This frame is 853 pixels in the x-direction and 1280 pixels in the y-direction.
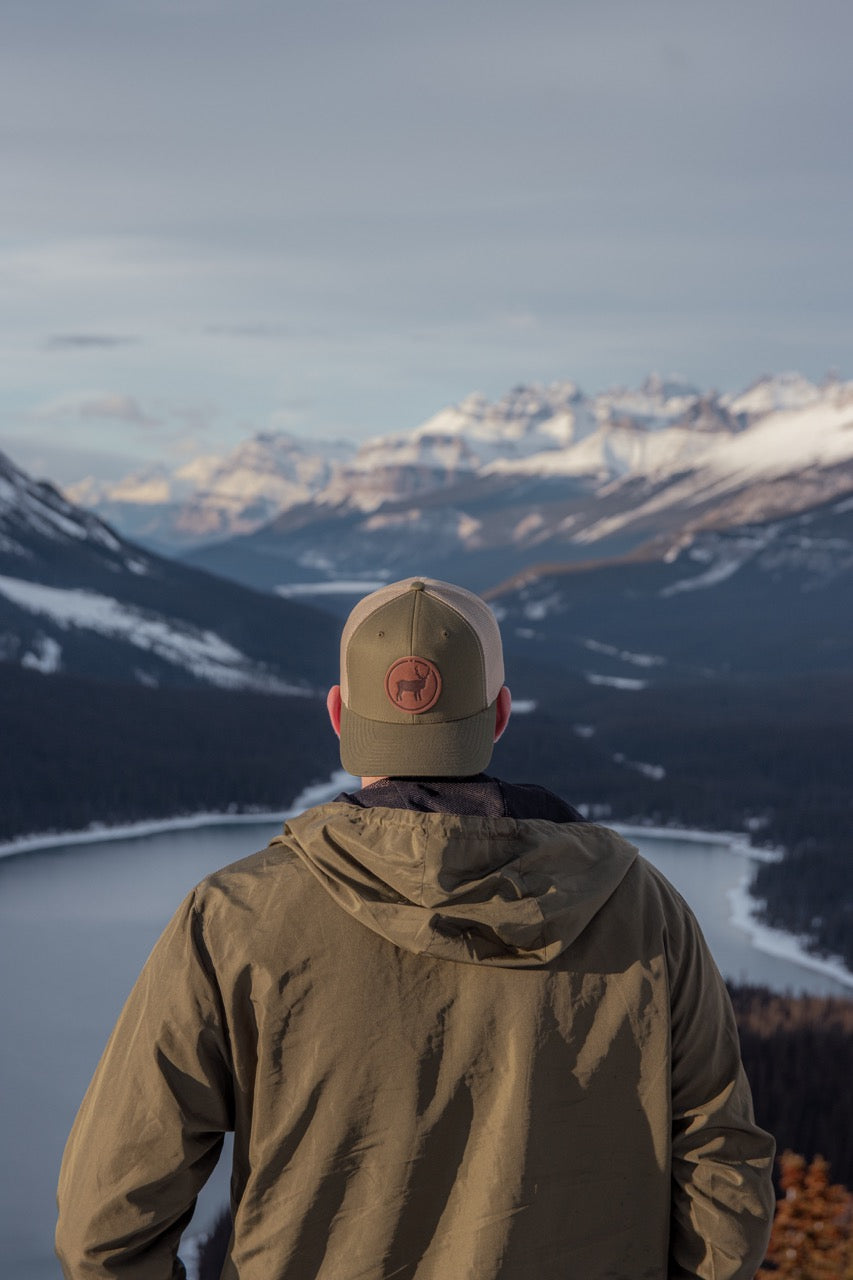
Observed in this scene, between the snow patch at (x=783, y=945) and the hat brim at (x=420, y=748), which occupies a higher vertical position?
the snow patch at (x=783, y=945)

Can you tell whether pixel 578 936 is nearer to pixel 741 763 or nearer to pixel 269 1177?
pixel 269 1177

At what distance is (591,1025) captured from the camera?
405cm

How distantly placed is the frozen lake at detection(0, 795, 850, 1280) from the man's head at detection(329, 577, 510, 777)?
38.0 m

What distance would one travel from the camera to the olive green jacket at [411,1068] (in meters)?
3.89

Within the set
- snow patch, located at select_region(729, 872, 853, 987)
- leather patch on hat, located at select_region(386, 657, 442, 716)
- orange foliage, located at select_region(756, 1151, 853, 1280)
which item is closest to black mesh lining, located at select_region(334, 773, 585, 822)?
leather patch on hat, located at select_region(386, 657, 442, 716)

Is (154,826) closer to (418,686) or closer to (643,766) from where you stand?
(643,766)

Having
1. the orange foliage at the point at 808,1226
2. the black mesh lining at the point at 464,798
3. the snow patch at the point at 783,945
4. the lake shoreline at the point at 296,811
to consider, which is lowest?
the orange foliage at the point at 808,1226

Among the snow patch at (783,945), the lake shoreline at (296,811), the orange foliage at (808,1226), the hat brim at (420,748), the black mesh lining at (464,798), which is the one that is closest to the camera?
the black mesh lining at (464,798)

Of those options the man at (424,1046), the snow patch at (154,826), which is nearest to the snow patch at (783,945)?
the snow patch at (154,826)

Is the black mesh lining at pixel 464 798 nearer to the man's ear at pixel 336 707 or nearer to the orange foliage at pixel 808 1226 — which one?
the man's ear at pixel 336 707

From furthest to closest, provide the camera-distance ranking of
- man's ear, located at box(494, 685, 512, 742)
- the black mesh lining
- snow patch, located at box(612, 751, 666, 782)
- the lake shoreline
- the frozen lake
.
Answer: snow patch, located at box(612, 751, 666, 782) < the lake shoreline < the frozen lake < man's ear, located at box(494, 685, 512, 742) < the black mesh lining

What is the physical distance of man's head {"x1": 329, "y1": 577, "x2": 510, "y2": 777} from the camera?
13.5ft

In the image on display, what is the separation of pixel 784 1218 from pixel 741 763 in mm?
150358

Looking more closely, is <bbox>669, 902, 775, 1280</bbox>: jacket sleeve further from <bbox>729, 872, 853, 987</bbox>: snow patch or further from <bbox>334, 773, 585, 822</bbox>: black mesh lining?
<bbox>729, 872, 853, 987</bbox>: snow patch
